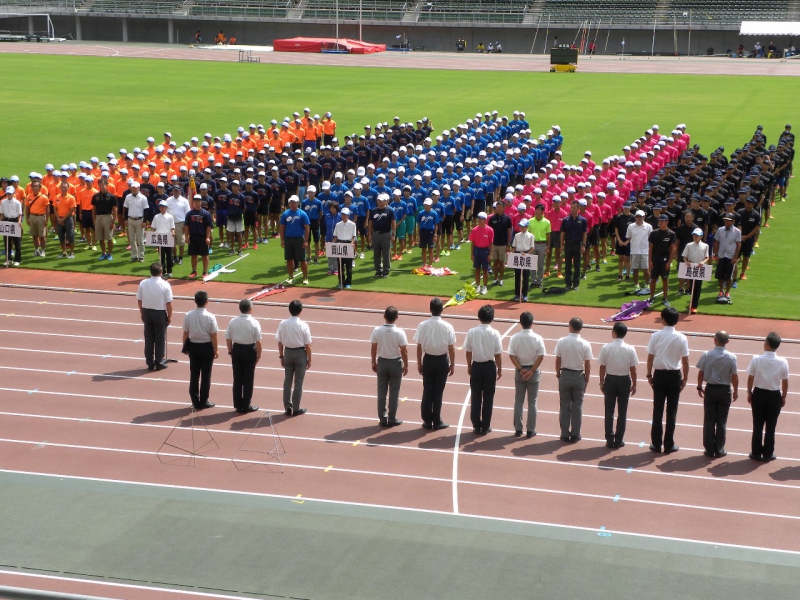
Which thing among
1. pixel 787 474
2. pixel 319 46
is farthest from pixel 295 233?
pixel 319 46

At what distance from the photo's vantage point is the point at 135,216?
74.6ft

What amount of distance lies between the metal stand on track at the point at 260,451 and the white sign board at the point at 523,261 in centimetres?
715

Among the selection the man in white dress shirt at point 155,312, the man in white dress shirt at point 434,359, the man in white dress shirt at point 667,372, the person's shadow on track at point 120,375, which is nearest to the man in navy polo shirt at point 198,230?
the man in white dress shirt at point 155,312

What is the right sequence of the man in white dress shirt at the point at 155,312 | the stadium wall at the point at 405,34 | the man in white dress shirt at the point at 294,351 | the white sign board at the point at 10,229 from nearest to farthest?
the man in white dress shirt at the point at 294,351 < the man in white dress shirt at the point at 155,312 < the white sign board at the point at 10,229 < the stadium wall at the point at 405,34

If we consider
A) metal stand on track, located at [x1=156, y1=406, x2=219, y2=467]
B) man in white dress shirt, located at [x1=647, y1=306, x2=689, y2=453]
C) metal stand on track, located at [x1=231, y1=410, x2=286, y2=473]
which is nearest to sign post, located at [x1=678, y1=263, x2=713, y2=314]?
man in white dress shirt, located at [x1=647, y1=306, x2=689, y2=453]

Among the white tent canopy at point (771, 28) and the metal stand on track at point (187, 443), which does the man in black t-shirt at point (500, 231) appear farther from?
the white tent canopy at point (771, 28)

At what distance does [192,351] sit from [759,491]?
7.42 metres

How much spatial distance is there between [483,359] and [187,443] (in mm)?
3859

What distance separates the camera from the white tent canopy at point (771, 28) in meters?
80.2

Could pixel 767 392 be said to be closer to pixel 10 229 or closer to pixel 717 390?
pixel 717 390

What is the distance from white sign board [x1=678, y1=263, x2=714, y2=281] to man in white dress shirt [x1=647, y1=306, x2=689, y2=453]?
5.68 meters

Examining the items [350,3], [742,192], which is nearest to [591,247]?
[742,192]

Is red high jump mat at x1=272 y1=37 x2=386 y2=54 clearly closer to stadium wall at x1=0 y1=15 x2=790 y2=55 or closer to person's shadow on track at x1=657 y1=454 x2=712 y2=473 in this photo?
stadium wall at x1=0 y1=15 x2=790 y2=55

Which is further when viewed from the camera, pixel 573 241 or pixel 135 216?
pixel 135 216
